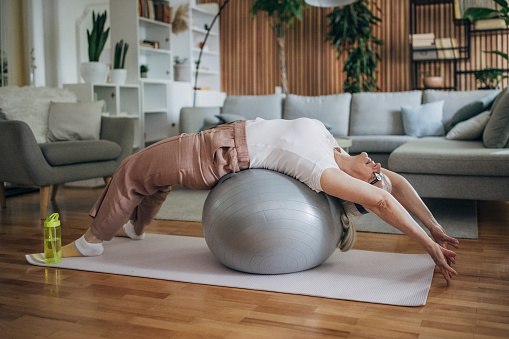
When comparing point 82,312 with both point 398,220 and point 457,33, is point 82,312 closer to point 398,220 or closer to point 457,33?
point 398,220

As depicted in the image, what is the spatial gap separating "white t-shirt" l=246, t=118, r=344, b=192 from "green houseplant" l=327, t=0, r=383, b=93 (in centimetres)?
444

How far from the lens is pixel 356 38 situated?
6699mm

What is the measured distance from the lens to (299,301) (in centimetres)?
196

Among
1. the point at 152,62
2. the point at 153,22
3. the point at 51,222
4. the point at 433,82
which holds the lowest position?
the point at 51,222

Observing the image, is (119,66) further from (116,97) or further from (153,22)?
(153,22)

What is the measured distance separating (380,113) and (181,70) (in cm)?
256

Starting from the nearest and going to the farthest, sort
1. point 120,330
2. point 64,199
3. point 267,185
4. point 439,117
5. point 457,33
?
1. point 120,330
2. point 267,185
3. point 64,199
4. point 439,117
5. point 457,33

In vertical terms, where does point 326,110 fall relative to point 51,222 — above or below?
above

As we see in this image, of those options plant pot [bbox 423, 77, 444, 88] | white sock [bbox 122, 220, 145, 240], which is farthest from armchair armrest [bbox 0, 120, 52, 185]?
plant pot [bbox 423, 77, 444, 88]

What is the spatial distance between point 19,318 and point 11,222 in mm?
1829

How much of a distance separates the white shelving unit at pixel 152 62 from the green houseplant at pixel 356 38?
6.71ft

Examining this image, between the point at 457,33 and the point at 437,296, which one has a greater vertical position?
the point at 457,33

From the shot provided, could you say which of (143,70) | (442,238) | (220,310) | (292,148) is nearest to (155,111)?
(143,70)

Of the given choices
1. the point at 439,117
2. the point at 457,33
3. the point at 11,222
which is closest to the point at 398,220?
the point at 11,222
